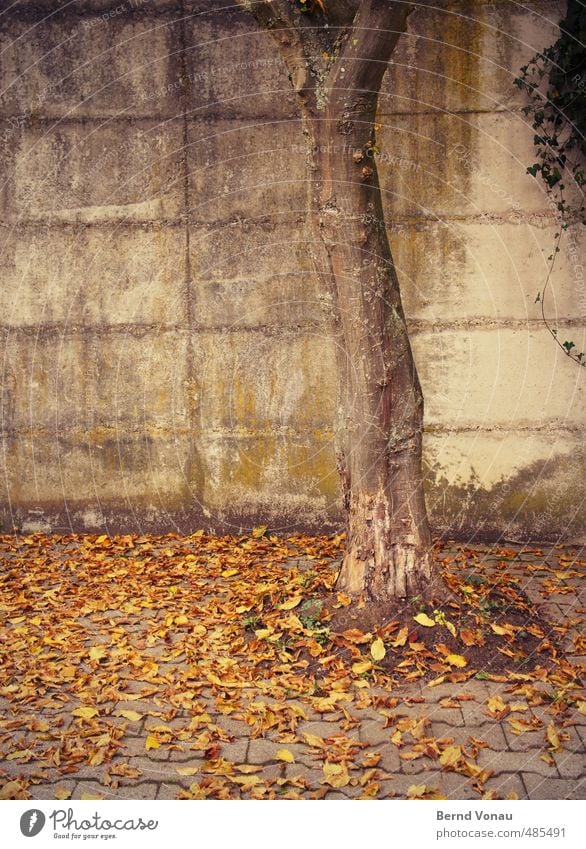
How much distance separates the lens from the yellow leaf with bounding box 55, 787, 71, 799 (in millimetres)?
3406

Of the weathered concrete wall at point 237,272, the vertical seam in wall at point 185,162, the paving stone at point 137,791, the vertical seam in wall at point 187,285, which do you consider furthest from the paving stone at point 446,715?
the vertical seam in wall at point 185,162

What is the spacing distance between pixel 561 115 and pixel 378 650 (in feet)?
12.9

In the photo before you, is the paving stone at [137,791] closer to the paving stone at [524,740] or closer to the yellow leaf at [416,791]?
the yellow leaf at [416,791]

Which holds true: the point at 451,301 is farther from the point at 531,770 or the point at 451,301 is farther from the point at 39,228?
the point at 531,770

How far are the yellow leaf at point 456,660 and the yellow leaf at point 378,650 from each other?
0.33 m

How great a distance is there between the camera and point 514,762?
3.56 meters

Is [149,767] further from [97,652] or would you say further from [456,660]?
[456,660]

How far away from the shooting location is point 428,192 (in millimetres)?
6180

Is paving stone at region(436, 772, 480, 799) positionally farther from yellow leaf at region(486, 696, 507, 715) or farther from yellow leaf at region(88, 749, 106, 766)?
yellow leaf at region(88, 749, 106, 766)

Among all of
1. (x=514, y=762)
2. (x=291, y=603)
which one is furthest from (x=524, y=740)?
(x=291, y=603)

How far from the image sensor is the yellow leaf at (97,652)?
464cm

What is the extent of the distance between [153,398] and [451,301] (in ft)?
7.70

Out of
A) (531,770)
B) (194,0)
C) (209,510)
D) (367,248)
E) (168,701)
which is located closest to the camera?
(531,770)

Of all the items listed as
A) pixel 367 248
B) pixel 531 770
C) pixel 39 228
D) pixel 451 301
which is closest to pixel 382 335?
pixel 367 248
